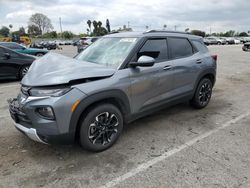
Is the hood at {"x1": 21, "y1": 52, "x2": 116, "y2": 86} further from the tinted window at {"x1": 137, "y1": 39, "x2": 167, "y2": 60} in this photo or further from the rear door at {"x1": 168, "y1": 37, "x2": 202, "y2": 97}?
the rear door at {"x1": 168, "y1": 37, "x2": 202, "y2": 97}

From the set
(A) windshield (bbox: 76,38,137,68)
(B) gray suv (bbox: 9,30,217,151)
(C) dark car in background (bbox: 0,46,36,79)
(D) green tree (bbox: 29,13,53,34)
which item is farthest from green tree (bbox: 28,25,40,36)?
(B) gray suv (bbox: 9,30,217,151)

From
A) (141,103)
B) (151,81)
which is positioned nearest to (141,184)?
(141,103)

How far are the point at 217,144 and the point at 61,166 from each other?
92.4 inches

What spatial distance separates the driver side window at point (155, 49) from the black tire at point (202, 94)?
1.33 m

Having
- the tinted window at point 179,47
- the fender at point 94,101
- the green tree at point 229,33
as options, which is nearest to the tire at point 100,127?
the fender at point 94,101

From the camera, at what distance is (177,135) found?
3.69 metres

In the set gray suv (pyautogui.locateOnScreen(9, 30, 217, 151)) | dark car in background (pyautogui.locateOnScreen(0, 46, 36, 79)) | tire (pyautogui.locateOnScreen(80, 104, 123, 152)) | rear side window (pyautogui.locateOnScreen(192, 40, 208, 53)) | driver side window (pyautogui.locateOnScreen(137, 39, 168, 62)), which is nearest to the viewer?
gray suv (pyautogui.locateOnScreen(9, 30, 217, 151))

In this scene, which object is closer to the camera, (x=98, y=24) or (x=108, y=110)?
(x=108, y=110)

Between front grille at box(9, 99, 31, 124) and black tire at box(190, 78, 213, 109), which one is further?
black tire at box(190, 78, 213, 109)

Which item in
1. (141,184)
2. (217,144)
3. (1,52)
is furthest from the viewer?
(1,52)

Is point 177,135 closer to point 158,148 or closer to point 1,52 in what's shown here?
point 158,148

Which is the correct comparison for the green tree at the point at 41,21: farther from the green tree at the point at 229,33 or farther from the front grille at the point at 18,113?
the front grille at the point at 18,113

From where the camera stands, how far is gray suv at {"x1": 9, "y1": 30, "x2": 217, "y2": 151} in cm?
268

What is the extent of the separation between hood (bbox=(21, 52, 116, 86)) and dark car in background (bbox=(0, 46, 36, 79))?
5.54 meters
